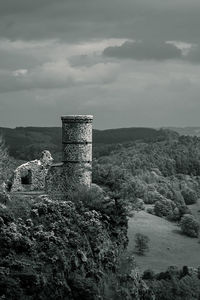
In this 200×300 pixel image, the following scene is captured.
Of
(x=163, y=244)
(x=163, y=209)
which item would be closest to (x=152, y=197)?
(x=163, y=209)

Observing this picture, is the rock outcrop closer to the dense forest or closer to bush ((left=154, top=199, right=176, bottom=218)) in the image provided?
the dense forest

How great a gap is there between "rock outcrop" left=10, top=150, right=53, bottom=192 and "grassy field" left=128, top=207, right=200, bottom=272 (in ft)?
146

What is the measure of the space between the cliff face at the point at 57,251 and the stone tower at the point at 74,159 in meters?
2.27

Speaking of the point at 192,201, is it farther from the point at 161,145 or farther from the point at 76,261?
the point at 76,261

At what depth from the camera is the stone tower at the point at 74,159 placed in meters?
36.1

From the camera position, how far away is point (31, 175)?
124ft

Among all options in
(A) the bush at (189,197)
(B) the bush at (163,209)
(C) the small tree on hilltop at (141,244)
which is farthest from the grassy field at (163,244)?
(A) the bush at (189,197)

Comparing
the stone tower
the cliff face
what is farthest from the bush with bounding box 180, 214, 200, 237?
the cliff face

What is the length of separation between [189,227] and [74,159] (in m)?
74.7

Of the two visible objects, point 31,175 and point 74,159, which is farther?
point 31,175

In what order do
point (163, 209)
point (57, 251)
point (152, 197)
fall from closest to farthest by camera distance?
point (57, 251), point (163, 209), point (152, 197)

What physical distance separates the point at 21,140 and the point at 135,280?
14950 cm

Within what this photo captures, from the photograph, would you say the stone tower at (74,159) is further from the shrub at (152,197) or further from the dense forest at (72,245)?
the shrub at (152,197)

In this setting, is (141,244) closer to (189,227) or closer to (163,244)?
(163,244)
